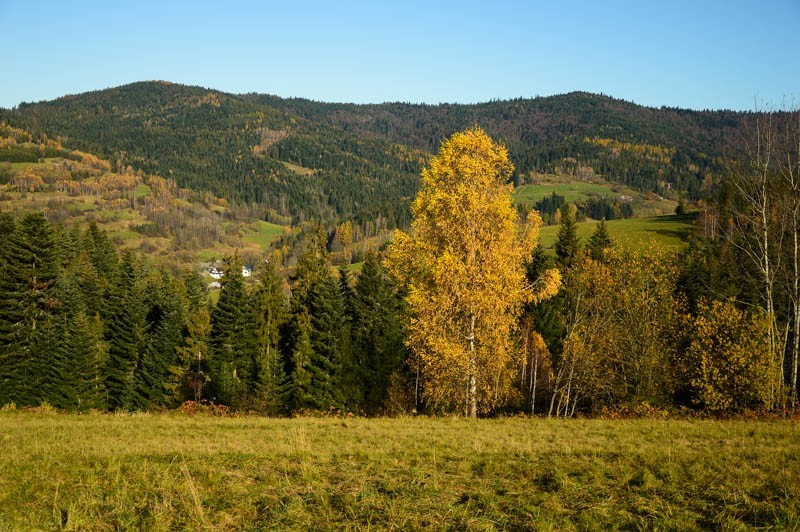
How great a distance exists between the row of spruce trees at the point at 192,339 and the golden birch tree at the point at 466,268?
24822 mm

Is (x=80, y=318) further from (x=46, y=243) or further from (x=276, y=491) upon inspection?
(x=276, y=491)

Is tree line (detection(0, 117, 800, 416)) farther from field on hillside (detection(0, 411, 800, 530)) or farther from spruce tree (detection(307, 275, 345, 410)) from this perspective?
field on hillside (detection(0, 411, 800, 530))

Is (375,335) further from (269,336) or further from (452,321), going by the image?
(452,321)

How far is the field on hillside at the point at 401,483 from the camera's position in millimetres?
7160

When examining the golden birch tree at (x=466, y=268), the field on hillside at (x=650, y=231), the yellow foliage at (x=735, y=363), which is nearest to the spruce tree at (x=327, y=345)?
the golden birch tree at (x=466, y=268)

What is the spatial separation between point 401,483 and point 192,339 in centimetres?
5282

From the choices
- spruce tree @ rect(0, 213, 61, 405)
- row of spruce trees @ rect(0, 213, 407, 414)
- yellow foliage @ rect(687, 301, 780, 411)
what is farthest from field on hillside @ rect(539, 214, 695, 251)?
spruce tree @ rect(0, 213, 61, 405)

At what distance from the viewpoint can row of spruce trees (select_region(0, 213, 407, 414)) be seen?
161 ft

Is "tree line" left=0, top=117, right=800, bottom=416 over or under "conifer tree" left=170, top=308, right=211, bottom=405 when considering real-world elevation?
over

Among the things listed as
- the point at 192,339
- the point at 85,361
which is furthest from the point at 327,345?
the point at 85,361

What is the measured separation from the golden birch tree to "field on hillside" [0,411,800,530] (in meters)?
7.46

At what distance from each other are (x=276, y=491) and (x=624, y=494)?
A: 548 cm

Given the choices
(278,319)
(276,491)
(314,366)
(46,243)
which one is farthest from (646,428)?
(46,243)

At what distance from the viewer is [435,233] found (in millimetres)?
21891
